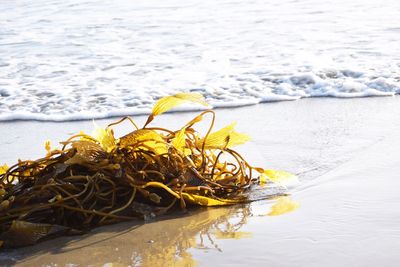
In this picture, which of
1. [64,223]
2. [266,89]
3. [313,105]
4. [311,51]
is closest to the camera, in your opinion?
[64,223]

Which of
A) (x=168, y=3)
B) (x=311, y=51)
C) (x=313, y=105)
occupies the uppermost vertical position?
(x=168, y=3)

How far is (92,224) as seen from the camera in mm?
2738

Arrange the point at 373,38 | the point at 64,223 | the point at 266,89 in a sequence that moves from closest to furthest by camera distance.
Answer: the point at 64,223, the point at 266,89, the point at 373,38

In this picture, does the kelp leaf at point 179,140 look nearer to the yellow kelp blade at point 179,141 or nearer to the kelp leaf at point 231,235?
the yellow kelp blade at point 179,141

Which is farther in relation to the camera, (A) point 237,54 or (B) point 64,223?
(A) point 237,54

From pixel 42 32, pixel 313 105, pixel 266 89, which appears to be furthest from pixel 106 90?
pixel 42 32

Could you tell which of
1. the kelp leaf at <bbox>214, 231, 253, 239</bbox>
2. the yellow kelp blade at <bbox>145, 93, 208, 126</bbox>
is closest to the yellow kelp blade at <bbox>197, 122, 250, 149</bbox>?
the yellow kelp blade at <bbox>145, 93, 208, 126</bbox>

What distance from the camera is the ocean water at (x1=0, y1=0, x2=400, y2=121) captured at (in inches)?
199

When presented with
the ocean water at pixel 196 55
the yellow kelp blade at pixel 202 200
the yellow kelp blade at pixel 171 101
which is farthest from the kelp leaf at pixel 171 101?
the ocean water at pixel 196 55

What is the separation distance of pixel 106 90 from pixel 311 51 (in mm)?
1842

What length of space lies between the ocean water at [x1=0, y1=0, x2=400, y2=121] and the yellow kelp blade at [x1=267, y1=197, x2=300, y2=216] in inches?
76.7

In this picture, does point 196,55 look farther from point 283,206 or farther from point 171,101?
point 283,206

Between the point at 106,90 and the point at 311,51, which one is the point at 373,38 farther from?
the point at 106,90

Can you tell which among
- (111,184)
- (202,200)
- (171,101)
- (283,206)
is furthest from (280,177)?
(111,184)
